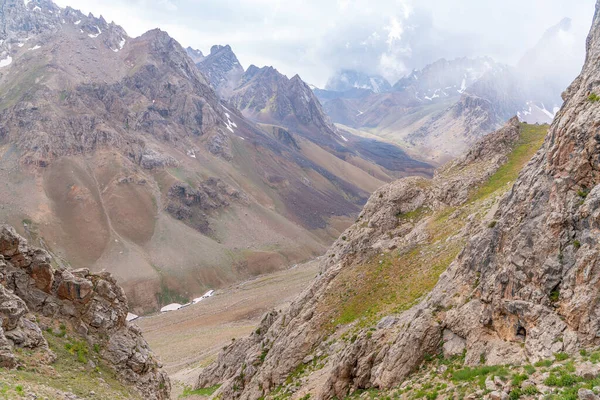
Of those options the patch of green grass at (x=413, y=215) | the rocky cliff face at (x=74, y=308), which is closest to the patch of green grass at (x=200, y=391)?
the rocky cliff face at (x=74, y=308)

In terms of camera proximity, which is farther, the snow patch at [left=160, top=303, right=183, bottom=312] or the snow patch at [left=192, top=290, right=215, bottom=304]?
the snow patch at [left=192, top=290, right=215, bottom=304]

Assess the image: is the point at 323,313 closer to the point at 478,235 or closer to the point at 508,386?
the point at 478,235

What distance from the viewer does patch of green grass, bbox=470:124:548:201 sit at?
4176 cm

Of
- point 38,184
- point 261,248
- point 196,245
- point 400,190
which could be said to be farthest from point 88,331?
point 38,184

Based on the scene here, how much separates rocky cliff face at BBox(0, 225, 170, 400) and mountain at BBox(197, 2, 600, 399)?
11.3 m

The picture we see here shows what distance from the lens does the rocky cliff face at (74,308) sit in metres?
27.6

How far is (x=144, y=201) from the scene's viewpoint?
6713 inches

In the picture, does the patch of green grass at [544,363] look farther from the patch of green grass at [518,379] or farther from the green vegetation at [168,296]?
the green vegetation at [168,296]

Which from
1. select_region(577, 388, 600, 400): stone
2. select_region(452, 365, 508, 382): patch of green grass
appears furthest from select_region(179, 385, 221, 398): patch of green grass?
select_region(577, 388, 600, 400): stone

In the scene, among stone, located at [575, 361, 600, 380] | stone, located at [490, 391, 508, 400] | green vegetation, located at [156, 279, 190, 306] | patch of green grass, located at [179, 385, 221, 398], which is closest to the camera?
stone, located at [575, 361, 600, 380]

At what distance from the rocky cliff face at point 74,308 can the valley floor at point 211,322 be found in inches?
975

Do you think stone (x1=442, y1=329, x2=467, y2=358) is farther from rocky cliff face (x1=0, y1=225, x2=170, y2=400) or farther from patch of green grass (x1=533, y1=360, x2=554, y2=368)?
rocky cliff face (x1=0, y1=225, x2=170, y2=400)

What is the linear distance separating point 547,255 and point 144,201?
172219mm

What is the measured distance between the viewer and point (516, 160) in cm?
4612
